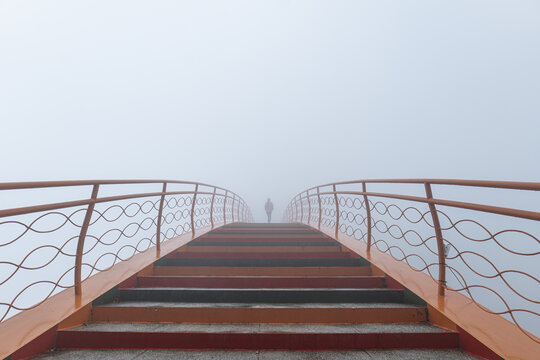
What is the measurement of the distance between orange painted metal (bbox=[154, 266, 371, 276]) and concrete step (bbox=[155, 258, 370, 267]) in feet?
0.67

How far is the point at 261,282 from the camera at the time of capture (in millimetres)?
2902

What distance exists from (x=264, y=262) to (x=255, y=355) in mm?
1697

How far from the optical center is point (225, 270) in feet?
10.7

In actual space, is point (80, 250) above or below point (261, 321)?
Answer: above

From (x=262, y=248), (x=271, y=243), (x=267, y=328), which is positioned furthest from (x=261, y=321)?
(x=271, y=243)

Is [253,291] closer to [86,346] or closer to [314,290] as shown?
[314,290]

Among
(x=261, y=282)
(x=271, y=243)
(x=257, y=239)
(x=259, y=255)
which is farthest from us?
(x=257, y=239)

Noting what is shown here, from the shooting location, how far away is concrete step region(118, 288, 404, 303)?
2.60 meters

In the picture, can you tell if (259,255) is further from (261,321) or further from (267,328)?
(267,328)

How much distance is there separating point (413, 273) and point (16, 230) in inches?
8045

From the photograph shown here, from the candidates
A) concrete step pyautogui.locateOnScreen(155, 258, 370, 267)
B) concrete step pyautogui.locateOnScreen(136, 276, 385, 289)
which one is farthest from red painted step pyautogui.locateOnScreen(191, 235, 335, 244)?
concrete step pyautogui.locateOnScreen(136, 276, 385, 289)

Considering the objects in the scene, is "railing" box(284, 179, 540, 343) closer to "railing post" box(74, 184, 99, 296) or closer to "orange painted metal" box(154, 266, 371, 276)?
"orange painted metal" box(154, 266, 371, 276)

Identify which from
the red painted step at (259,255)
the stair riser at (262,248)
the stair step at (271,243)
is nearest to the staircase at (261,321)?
the red painted step at (259,255)

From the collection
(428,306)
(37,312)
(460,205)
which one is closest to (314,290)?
(428,306)
